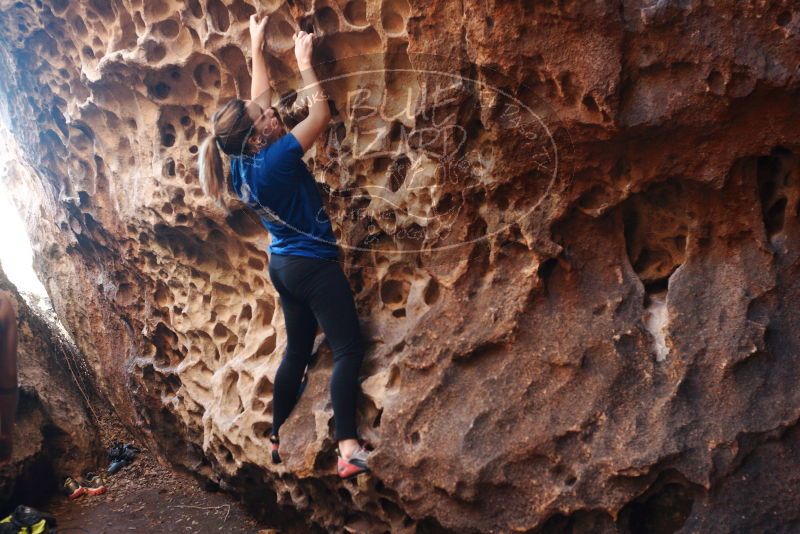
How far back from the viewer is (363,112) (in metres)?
2.87

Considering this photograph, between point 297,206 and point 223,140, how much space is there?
38cm

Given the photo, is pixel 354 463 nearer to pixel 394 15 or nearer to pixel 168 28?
pixel 394 15

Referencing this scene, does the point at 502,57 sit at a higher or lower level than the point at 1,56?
lower

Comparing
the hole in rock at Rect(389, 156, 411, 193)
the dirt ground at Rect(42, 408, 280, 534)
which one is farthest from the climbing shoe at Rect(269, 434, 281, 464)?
the hole in rock at Rect(389, 156, 411, 193)

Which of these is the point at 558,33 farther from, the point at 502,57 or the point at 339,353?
the point at 339,353

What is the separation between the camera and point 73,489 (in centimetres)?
437

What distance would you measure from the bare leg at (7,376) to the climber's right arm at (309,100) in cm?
279

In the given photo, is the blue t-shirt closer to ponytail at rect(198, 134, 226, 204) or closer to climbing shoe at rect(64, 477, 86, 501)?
ponytail at rect(198, 134, 226, 204)

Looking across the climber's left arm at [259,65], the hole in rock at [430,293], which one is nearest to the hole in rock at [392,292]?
the hole in rock at [430,293]

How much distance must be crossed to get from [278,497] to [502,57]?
2.29m

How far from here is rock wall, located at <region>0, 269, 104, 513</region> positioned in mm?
4184

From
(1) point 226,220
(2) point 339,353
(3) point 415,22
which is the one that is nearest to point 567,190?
(3) point 415,22

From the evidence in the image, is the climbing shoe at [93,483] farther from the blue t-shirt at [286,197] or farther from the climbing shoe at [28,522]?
the blue t-shirt at [286,197]

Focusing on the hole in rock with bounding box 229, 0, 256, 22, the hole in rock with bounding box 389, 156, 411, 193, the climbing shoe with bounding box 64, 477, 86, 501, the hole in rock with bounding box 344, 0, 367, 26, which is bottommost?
the climbing shoe with bounding box 64, 477, 86, 501
